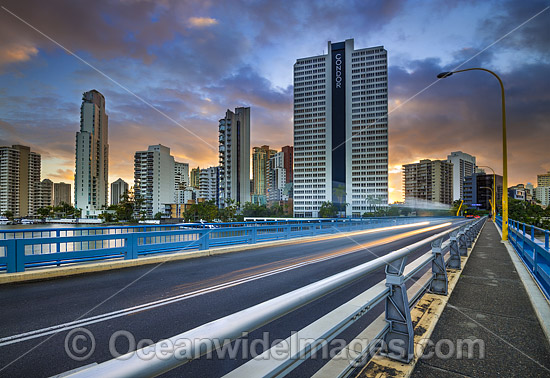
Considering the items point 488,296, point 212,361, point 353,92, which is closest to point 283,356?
point 212,361

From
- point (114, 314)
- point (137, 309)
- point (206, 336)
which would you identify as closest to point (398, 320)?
point (206, 336)

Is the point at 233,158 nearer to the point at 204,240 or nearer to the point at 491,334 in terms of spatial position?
the point at 204,240

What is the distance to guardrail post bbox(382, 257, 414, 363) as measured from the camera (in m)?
3.07

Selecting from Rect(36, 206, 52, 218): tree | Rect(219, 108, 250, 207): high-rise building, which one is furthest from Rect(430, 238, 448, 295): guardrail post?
Rect(36, 206, 52, 218): tree

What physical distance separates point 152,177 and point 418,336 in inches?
6419

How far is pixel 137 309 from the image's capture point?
18.6 feet

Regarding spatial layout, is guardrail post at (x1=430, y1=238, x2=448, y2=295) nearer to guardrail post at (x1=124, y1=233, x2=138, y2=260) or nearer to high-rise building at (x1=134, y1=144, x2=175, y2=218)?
guardrail post at (x1=124, y1=233, x2=138, y2=260)

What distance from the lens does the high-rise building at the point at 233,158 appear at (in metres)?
153

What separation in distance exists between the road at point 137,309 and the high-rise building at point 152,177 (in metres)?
153

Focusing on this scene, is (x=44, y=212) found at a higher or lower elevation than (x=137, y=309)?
lower

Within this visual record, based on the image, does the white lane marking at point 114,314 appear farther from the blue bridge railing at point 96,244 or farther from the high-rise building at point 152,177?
the high-rise building at point 152,177

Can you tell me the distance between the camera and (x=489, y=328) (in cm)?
427

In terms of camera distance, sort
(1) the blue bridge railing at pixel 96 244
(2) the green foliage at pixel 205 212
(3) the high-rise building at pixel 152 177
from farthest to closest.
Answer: (3) the high-rise building at pixel 152 177 < (2) the green foliage at pixel 205 212 < (1) the blue bridge railing at pixel 96 244

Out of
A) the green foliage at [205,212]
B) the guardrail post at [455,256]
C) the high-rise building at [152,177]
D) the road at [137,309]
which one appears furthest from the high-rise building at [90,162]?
the guardrail post at [455,256]
